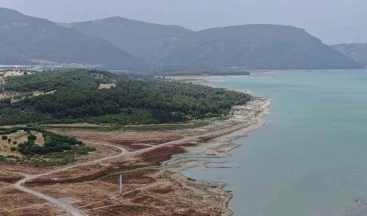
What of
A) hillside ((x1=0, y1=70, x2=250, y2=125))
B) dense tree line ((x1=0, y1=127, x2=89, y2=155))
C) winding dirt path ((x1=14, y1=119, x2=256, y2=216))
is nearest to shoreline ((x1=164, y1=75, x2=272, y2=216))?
winding dirt path ((x1=14, y1=119, x2=256, y2=216))

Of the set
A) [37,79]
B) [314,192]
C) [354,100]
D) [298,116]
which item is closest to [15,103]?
[37,79]

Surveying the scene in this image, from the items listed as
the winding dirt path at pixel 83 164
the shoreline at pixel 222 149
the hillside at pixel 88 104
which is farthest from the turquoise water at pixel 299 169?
the hillside at pixel 88 104

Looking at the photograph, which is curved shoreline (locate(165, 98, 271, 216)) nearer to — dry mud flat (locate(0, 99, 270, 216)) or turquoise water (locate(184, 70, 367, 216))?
dry mud flat (locate(0, 99, 270, 216))

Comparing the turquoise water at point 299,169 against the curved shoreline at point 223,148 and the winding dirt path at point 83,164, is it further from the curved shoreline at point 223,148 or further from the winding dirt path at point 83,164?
the winding dirt path at point 83,164

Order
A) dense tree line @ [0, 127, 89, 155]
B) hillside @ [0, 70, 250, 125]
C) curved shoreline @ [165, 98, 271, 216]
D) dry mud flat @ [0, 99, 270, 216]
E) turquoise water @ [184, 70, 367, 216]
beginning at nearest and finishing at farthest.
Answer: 1. dry mud flat @ [0, 99, 270, 216]
2. turquoise water @ [184, 70, 367, 216]
3. curved shoreline @ [165, 98, 271, 216]
4. dense tree line @ [0, 127, 89, 155]
5. hillside @ [0, 70, 250, 125]

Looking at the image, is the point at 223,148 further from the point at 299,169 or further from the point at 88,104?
the point at 88,104

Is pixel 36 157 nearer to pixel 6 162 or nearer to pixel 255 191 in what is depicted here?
pixel 6 162

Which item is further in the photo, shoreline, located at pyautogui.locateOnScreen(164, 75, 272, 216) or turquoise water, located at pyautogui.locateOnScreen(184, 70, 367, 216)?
shoreline, located at pyautogui.locateOnScreen(164, 75, 272, 216)
